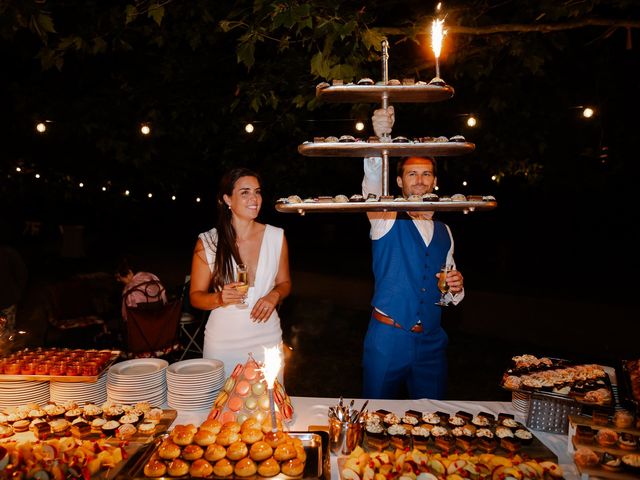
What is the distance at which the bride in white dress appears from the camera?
132 inches

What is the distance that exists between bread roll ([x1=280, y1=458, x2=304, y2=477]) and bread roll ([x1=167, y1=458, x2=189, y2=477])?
421 mm

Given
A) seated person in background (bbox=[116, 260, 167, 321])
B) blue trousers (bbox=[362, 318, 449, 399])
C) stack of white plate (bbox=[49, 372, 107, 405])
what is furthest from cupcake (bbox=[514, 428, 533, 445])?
seated person in background (bbox=[116, 260, 167, 321])

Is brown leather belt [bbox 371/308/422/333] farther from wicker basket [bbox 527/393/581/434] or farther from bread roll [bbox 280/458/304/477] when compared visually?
bread roll [bbox 280/458/304/477]

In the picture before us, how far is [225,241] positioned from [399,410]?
1.69 meters

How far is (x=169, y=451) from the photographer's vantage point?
2.14m

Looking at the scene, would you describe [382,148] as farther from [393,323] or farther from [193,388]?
[193,388]

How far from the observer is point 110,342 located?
818 cm

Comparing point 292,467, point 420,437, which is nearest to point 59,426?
point 292,467

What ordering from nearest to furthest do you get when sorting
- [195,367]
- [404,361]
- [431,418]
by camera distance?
1. [431,418]
2. [195,367]
3. [404,361]

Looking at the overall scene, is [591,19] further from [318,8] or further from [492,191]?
[492,191]

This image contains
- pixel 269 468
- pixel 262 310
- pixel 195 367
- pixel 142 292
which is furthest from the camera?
pixel 142 292

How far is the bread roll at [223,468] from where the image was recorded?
6.72 feet

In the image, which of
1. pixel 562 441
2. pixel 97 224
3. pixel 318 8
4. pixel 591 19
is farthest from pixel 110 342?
pixel 97 224

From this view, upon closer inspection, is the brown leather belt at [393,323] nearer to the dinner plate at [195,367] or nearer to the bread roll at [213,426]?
the dinner plate at [195,367]
